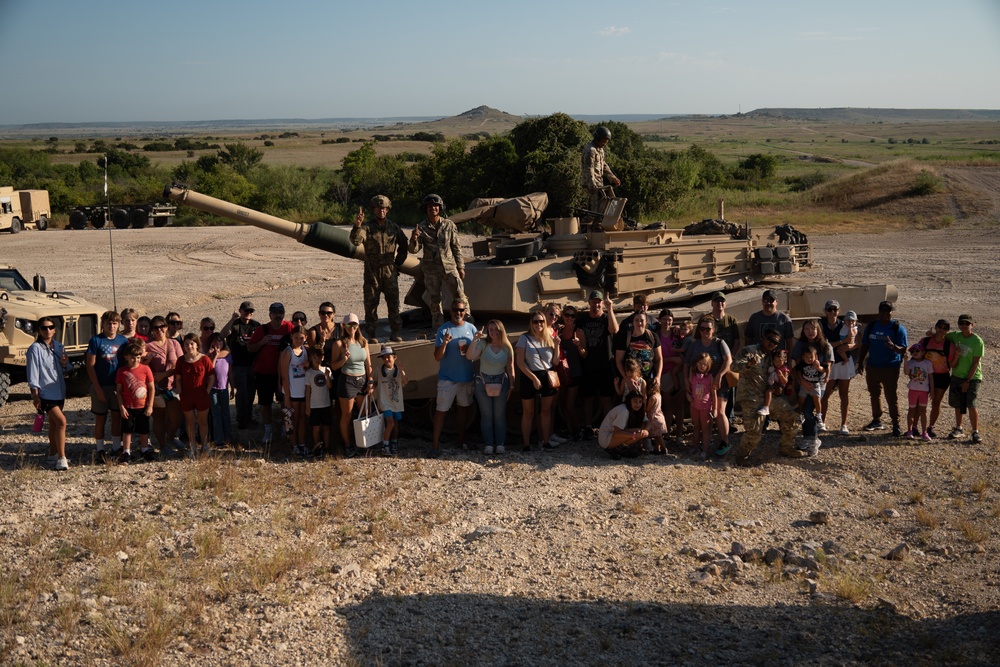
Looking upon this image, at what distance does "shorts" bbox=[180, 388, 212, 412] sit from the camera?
1024 centimetres

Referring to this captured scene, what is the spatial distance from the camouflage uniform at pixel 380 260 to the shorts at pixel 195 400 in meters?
2.00

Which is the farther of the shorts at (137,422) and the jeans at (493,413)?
the jeans at (493,413)

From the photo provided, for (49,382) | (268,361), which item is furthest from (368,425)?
(49,382)

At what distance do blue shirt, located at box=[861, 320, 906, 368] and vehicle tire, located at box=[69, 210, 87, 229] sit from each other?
34593 millimetres

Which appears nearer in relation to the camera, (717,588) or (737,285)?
(717,588)

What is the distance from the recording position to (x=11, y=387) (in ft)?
47.0

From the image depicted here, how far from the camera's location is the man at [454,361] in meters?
10.6

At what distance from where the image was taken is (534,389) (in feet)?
35.1

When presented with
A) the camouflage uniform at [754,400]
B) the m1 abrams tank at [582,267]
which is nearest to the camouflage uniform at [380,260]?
the m1 abrams tank at [582,267]

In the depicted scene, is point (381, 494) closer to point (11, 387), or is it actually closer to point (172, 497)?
point (172, 497)

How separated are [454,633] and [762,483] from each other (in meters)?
4.22

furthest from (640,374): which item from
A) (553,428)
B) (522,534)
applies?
(522,534)

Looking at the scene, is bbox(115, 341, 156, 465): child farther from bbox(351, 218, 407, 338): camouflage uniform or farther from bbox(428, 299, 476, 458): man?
bbox(428, 299, 476, 458): man

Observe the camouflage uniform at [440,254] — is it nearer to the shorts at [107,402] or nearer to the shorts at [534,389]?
the shorts at [534,389]
